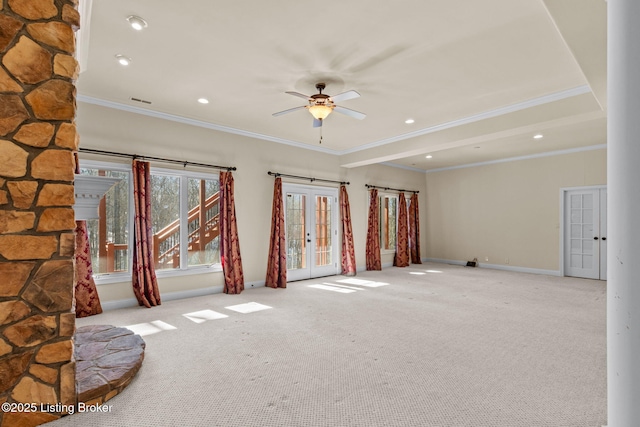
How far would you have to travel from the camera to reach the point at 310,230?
23.0ft

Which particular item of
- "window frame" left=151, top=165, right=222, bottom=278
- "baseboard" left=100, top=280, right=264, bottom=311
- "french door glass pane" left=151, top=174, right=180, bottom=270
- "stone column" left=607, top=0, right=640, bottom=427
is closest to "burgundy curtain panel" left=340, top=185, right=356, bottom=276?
"baseboard" left=100, top=280, right=264, bottom=311

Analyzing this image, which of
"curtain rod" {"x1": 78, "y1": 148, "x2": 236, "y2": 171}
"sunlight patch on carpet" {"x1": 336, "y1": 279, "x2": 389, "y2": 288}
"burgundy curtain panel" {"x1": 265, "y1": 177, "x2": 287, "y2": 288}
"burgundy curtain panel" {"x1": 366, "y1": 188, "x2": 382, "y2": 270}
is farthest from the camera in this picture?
"burgundy curtain panel" {"x1": 366, "y1": 188, "x2": 382, "y2": 270}

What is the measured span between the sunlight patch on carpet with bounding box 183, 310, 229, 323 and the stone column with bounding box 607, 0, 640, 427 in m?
4.08

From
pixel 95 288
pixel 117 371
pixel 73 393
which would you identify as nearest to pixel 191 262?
pixel 95 288

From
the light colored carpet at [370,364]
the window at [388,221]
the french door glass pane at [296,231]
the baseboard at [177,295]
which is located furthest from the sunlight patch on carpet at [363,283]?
the window at [388,221]

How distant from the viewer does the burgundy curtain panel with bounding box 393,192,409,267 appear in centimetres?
876

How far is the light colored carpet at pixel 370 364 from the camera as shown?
6.91 ft

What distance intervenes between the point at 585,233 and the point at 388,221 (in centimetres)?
434

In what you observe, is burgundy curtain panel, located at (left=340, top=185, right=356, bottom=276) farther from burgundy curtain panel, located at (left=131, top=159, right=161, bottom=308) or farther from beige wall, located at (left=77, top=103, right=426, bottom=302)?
burgundy curtain panel, located at (left=131, top=159, right=161, bottom=308)

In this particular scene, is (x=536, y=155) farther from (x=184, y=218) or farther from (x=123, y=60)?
(x=123, y=60)

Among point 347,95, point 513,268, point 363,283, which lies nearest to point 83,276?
point 347,95

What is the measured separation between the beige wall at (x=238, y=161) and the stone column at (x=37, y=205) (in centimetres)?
274

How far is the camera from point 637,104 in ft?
1.83

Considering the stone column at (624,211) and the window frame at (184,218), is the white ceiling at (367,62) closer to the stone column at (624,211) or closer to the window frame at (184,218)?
the window frame at (184,218)
